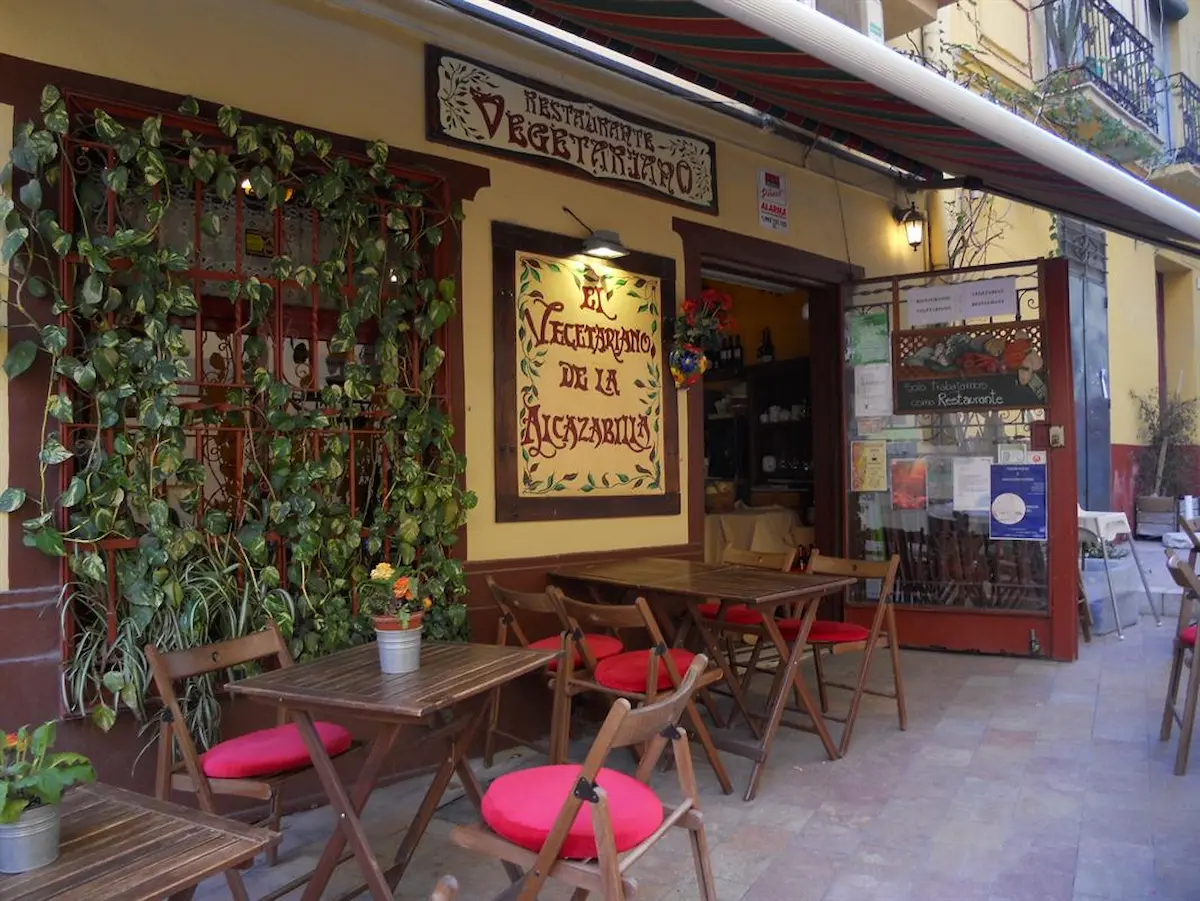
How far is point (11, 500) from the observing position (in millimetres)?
2756

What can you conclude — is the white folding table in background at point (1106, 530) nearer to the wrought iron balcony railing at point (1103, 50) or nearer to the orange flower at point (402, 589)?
the wrought iron balcony railing at point (1103, 50)

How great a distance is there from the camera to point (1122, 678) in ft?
16.0

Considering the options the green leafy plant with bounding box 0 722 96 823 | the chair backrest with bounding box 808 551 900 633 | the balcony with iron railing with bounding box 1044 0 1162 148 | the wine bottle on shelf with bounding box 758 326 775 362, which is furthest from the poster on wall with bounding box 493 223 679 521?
the balcony with iron railing with bounding box 1044 0 1162 148

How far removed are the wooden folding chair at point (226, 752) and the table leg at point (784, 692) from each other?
60.6 inches

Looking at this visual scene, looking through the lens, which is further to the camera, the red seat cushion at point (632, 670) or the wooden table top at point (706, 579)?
the wooden table top at point (706, 579)

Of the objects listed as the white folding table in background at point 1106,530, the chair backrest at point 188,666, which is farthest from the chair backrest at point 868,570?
the white folding table in background at point 1106,530

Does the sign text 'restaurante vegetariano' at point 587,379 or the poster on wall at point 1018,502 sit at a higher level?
the sign text 'restaurante vegetariano' at point 587,379

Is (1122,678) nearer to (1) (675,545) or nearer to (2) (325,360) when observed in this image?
(1) (675,545)

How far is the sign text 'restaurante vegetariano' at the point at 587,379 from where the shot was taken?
4195 millimetres

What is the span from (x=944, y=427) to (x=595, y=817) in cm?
452

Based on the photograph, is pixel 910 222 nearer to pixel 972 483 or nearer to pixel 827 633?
pixel 972 483

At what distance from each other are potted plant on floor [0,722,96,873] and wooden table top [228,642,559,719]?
73 centimetres

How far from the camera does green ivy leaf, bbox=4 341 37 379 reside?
276 centimetres

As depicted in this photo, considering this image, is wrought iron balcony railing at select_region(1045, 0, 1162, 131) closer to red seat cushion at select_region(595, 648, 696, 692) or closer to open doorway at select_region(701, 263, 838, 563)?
open doorway at select_region(701, 263, 838, 563)
